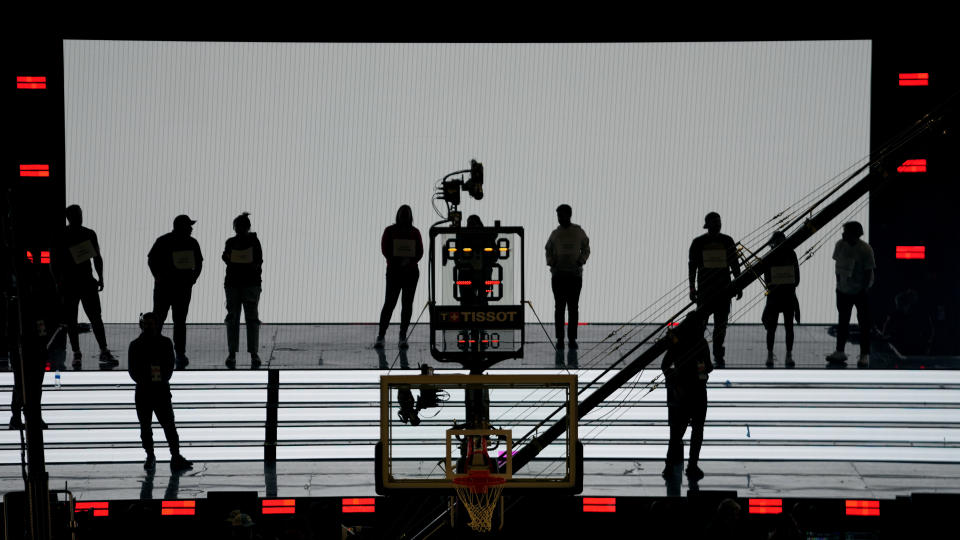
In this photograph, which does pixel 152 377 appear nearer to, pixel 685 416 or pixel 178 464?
pixel 178 464

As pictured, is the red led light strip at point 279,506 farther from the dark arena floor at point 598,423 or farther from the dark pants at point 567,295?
the dark pants at point 567,295

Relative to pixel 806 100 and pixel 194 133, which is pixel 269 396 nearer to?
pixel 194 133

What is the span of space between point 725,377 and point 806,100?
12.0ft

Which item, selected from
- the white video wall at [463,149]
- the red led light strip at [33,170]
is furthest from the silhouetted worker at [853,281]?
the red led light strip at [33,170]

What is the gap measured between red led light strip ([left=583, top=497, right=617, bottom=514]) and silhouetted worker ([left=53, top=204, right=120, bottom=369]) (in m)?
4.77

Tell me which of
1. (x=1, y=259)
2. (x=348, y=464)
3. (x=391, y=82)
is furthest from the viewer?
(x=391, y=82)

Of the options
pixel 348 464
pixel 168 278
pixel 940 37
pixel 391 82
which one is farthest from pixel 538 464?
pixel 940 37

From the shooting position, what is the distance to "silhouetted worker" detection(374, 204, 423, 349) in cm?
1279

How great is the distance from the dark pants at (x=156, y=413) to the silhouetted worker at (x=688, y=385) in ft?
13.8

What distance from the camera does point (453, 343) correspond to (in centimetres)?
876

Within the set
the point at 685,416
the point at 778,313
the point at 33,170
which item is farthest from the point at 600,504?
the point at 33,170

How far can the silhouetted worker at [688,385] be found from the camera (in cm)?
1066

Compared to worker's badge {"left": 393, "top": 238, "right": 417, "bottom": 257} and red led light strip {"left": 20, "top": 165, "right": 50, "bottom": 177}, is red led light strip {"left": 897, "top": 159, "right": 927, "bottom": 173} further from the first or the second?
red led light strip {"left": 20, "top": 165, "right": 50, "bottom": 177}

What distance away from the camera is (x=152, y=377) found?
36.0 ft
